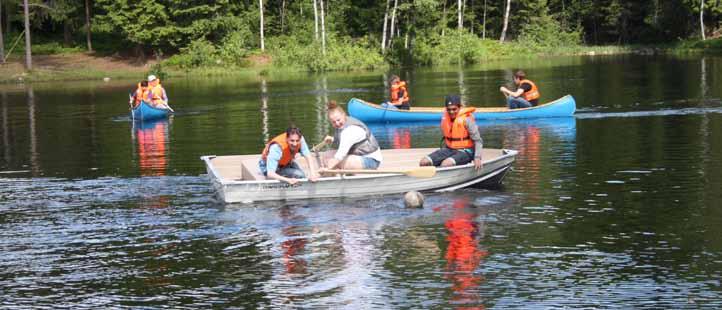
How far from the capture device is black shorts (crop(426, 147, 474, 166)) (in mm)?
16828

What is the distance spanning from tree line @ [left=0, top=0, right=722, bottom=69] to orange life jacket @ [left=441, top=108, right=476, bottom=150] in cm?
4710

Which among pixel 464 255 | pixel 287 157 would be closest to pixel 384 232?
pixel 464 255

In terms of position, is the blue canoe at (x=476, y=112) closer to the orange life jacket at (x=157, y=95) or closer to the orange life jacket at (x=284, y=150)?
the orange life jacket at (x=157, y=95)

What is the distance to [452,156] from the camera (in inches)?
664

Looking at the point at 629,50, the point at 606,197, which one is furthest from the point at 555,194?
the point at 629,50

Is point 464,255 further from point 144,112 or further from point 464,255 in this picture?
point 144,112

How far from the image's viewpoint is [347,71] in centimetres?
6272

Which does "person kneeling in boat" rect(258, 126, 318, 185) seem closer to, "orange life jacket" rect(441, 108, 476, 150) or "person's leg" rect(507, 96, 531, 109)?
"orange life jacket" rect(441, 108, 476, 150)

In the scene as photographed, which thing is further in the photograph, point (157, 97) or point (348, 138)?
point (157, 97)

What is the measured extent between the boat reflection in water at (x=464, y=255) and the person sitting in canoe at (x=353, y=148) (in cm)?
162

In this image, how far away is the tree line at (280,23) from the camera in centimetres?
6644

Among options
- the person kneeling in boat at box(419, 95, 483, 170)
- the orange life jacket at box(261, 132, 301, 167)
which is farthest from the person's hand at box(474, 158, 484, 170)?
the orange life jacket at box(261, 132, 301, 167)

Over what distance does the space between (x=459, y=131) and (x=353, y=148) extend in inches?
68.9

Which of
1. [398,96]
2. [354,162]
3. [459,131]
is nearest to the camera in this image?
[354,162]
